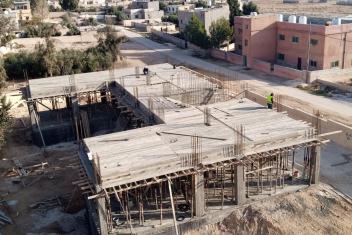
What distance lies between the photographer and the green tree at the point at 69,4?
96.9m

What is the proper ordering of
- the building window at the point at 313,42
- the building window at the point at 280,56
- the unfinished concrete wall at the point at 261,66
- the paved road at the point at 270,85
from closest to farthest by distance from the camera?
the paved road at the point at 270,85 < the building window at the point at 313,42 < the unfinished concrete wall at the point at 261,66 < the building window at the point at 280,56

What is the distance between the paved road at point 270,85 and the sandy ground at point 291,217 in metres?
12.1

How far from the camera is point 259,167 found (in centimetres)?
1767

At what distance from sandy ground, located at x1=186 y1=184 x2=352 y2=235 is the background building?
23116mm

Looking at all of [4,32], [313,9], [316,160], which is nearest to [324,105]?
[316,160]

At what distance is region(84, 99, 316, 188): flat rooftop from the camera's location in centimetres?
1485

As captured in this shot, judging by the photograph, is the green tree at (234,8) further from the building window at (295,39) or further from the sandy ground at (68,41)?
the sandy ground at (68,41)

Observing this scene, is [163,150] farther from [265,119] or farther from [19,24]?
[19,24]

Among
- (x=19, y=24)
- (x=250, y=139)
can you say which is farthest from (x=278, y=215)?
(x=19, y=24)

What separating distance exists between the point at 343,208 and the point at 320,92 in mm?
18463

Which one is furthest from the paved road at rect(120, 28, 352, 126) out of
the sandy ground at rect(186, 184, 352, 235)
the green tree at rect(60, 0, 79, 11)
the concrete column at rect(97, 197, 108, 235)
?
the green tree at rect(60, 0, 79, 11)

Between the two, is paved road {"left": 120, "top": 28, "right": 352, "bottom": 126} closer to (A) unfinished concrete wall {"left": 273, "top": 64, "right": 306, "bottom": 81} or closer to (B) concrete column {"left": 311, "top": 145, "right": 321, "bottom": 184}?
(A) unfinished concrete wall {"left": 273, "top": 64, "right": 306, "bottom": 81}

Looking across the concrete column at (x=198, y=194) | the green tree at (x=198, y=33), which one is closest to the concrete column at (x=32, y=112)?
the concrete column at (x=198, y=194)

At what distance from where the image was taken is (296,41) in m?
40.1
